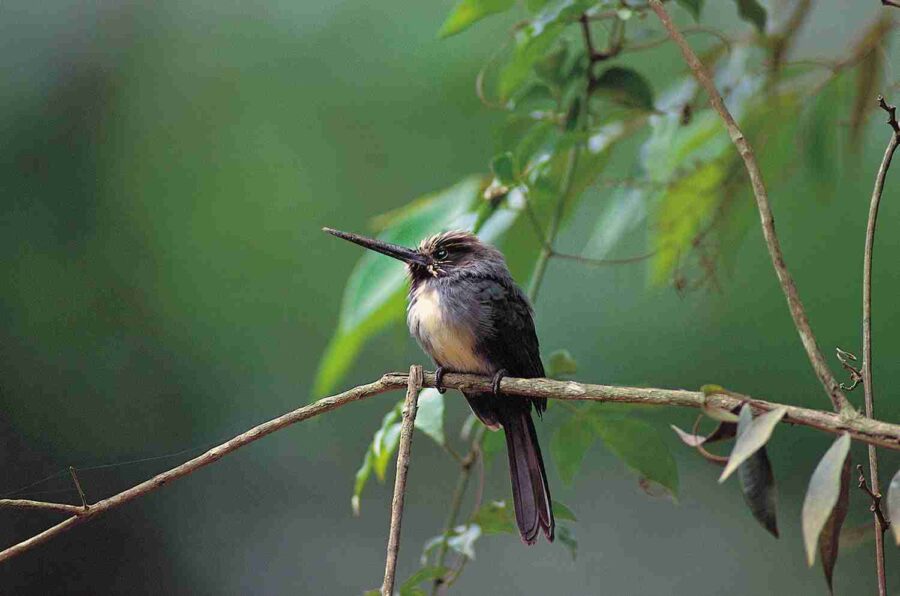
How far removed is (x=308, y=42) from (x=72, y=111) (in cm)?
52

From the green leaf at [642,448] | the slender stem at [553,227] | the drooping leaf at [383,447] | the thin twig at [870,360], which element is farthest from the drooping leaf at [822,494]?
the slender stem at [553,227]

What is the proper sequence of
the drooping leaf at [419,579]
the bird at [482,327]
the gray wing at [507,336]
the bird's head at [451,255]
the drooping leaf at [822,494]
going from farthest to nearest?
the bird's head at [451,255], the gray wing at [507,336], the bird at [482,327], the drooping leaf at [419,579], the drooping leaf at [822,494]

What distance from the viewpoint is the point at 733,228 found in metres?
1.46

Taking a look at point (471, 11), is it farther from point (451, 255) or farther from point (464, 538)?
point (464, 538)

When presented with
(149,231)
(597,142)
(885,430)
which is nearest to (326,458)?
(149,231)

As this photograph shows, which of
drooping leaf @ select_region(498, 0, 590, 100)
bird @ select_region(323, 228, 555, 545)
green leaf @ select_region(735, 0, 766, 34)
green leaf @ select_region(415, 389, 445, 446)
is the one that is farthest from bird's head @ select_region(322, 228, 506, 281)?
green leaf @ select_region(735, 0, 766, 34)

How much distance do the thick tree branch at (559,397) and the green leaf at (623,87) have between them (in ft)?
1.84

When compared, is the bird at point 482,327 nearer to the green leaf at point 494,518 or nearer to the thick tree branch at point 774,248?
the green leaf at point 494,518

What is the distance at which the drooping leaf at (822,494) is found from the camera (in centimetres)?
50

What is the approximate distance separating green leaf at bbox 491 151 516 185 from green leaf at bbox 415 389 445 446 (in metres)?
0.24

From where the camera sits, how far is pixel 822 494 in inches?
20.3

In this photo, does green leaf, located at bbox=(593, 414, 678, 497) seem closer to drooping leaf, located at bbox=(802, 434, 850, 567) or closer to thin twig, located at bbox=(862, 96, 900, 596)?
thin twig, located at bbox=(862, 96, 900, 596)

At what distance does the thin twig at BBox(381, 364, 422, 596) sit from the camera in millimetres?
622

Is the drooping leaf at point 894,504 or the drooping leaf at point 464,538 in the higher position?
the drooping leaf at point 894,504
